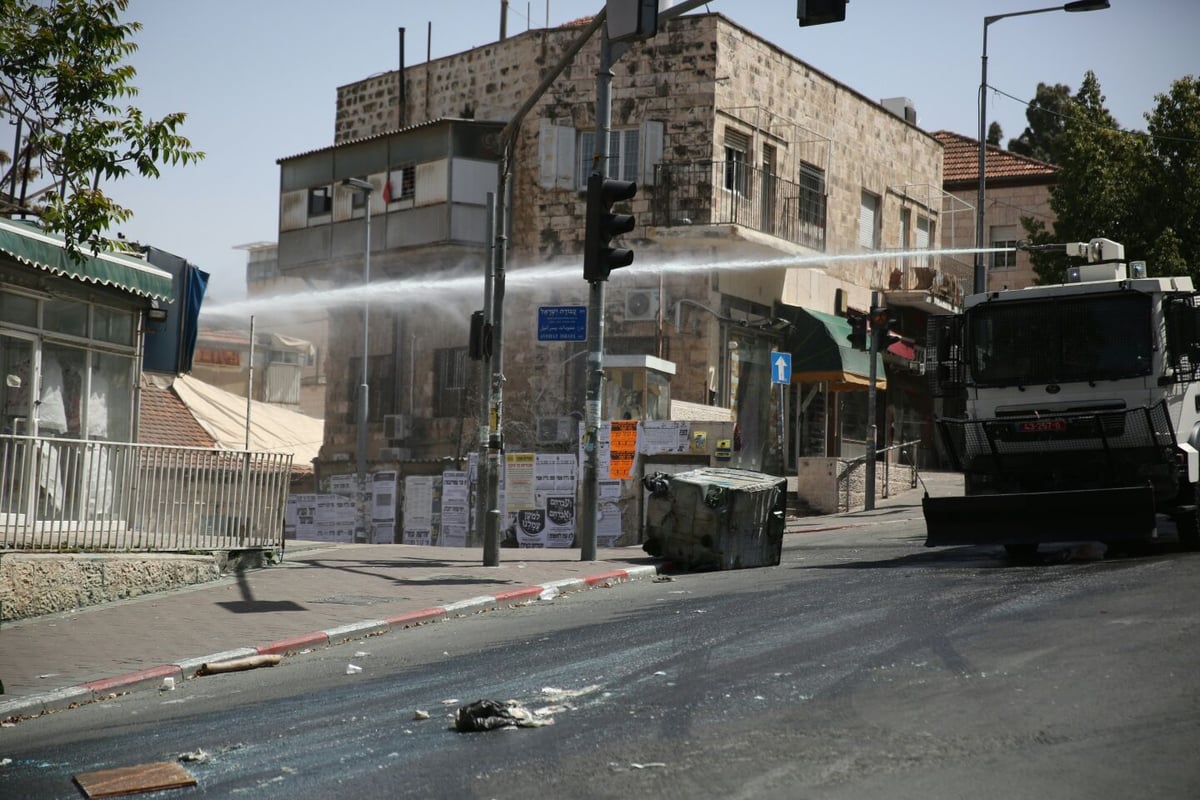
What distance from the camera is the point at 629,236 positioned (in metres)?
29.9

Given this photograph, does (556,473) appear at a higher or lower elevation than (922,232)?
lower

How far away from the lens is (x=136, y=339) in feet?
52.3

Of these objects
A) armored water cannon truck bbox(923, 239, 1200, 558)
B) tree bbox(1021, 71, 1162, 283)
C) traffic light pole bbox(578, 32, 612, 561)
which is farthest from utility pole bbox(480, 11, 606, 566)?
tree bbox(1021, 71, 1162, 283)

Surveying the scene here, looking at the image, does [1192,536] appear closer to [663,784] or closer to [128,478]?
[663,784]

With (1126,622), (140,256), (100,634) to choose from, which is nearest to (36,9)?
(140,256)

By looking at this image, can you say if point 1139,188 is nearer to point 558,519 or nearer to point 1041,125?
point 558,519

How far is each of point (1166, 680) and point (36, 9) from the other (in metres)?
11.5

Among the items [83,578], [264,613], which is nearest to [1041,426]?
[264,613]

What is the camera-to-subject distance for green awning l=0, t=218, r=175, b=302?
43.6 feet

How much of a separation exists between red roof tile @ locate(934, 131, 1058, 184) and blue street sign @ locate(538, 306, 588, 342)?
83.5 ft

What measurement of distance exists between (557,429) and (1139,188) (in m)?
14.0

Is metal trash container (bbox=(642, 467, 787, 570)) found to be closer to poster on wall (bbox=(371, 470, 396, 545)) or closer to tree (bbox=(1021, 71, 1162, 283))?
poster on wall (bbox=(371, 470, 396, 545))

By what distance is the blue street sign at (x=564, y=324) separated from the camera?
1798 centimetres

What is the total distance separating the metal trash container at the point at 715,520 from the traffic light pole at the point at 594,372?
37.4 inches
